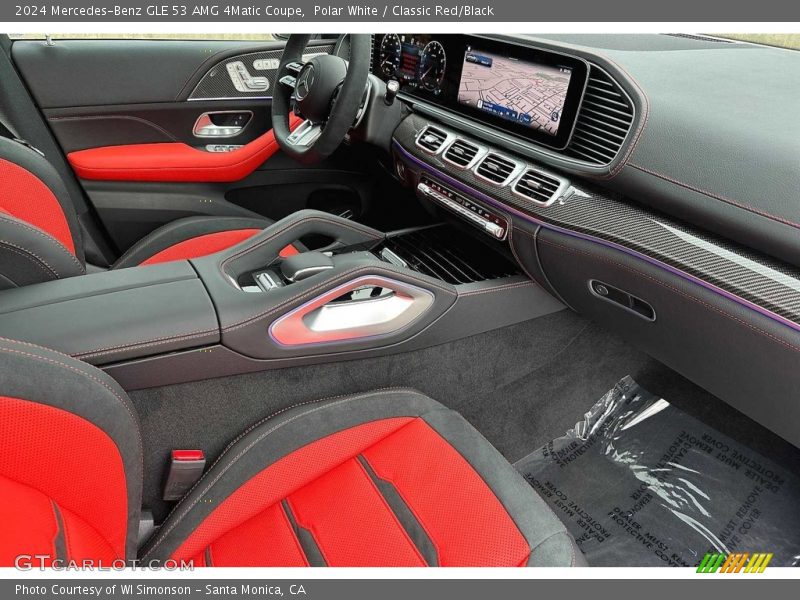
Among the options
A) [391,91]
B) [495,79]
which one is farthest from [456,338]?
[391,91]

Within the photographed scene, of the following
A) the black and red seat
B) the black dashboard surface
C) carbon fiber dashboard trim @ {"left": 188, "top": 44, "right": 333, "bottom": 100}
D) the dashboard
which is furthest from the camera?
carbon fiber dashboard trim @ {"left": 188, "top": 44, "right": 333, "bottom": 100}

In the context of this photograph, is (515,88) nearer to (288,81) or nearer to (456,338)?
(456,338)

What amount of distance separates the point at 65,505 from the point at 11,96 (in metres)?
1.64

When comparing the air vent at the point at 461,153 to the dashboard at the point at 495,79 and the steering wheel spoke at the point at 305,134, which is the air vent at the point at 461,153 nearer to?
the dashboard at the point at 495,79

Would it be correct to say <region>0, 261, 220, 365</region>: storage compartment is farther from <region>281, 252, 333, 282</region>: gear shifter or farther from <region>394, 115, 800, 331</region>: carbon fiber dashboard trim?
<region>394, 115, 800, 331</region>: carbon fiber dashboard trim

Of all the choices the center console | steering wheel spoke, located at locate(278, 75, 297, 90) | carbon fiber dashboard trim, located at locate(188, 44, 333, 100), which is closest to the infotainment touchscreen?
the center console

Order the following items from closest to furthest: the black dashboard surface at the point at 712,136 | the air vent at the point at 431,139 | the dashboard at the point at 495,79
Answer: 1. the black dashboard surface at the point at 712,136
2. the dashboard at the point at 495,79
3. the air vent at the point at 431,139

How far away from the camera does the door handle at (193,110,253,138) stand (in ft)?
7.09

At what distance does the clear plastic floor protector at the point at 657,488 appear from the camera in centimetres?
138

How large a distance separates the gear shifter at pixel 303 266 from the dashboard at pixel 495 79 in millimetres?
500

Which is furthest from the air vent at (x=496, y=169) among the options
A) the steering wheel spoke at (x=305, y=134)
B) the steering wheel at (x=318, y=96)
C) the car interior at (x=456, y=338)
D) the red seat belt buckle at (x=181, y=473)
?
the red seat belt buckle at (x=181, y=473)

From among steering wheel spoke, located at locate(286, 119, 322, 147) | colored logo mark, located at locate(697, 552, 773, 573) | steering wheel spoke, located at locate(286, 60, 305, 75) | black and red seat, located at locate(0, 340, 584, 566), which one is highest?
steering wheel spoke, located at locate(286, 60, 305, 75)

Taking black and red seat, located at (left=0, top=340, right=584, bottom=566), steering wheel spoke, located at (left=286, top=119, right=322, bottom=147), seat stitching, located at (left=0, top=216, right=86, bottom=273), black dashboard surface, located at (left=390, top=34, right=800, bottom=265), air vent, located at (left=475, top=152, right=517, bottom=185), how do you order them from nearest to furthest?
1. black and red seat, located at (left=0, top=340, right=584, bottom=566)
2. black dashboard surface, located at (left=390, top=34, right=800, bottom=265)
3. seat stitching, located at (left=0, top=216, right=86, bottom=273)
4. air vent, located at (left=475, top=152, right=517, bottom=185)
5. steering wheel spoke, located at (left=286, top=119, right=322, bottom=147)

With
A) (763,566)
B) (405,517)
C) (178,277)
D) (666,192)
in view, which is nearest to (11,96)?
(178,277)
